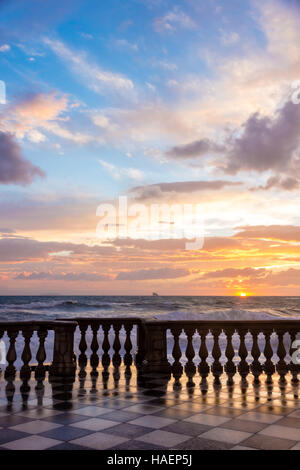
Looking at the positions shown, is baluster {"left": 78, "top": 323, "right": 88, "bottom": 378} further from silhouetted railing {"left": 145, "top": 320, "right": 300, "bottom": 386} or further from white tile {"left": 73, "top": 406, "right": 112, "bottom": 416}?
white tile {"left": 73, "top": 406, "right": 112, "bottom": 416}

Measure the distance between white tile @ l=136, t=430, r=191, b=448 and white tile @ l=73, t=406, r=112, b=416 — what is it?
1171 mm

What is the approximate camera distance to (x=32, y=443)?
4.32 meters

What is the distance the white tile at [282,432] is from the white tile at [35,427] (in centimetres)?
248

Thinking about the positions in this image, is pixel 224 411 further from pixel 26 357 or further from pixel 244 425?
pixel 26 357

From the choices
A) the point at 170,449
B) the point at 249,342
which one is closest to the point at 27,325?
the point at 170,449

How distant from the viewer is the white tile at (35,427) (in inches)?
188

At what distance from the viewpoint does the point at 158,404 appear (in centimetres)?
608

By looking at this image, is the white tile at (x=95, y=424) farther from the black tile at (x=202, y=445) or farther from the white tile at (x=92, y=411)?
the black tile at (x=202, y=445)

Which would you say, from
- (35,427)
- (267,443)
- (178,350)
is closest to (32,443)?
(35,427)

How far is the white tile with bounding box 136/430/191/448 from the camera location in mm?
4312

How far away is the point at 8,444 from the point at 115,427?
4.10 feet

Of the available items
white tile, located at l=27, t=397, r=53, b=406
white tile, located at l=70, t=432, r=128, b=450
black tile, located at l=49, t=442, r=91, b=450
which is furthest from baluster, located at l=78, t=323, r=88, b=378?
black tile, located at l=49, t=442, r=91, b=450
